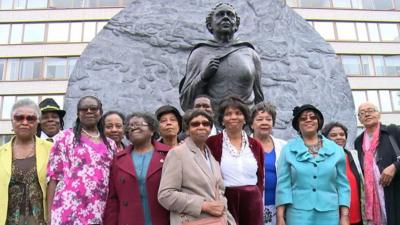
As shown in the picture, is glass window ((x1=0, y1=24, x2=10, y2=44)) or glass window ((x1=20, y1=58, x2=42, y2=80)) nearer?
glass window ((x1=20, y1=58, x2=42, y2=80))

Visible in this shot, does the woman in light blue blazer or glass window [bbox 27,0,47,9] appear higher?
glass window [bbox 27,0,47,9]

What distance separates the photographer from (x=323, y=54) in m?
8.05

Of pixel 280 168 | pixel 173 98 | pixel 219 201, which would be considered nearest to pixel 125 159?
pixel 219 201

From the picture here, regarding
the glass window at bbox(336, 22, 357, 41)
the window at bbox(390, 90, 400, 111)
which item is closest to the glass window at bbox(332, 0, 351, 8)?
the glass window at bbox(336, 22, 357, 41)

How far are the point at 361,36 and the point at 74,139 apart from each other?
18.9 meters

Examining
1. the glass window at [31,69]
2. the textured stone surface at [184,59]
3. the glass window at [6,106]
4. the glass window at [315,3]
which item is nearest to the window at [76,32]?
the glass window at [31,69]

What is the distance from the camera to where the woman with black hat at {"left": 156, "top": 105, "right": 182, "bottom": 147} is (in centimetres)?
317

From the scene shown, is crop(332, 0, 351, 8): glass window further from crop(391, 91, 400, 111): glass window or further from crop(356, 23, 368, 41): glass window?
crop(391, 91, 400, 111): glass window

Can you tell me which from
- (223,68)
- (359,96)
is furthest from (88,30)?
(223,68)

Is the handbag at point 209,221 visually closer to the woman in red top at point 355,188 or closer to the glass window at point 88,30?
the woman in red top at point 355,188

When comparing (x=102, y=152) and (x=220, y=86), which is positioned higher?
(x=220, y=86)

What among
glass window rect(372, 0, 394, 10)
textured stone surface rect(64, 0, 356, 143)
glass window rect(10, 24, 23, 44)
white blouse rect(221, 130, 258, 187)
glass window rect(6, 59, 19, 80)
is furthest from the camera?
glass window rect(372, 0, 394, 10)

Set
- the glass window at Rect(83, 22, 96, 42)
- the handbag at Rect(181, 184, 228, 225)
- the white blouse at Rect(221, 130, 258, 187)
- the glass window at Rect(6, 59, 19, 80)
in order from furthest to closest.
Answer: the glass window at Rect(6, 59, 19, 80) < the glass window at Rect(83, 22, 96, 42) < the white blouse at Rect(221, 130, 258, 187) < the handbag at Rect(181, 184, 228, 225)

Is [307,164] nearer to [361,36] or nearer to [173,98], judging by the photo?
[173,98]
